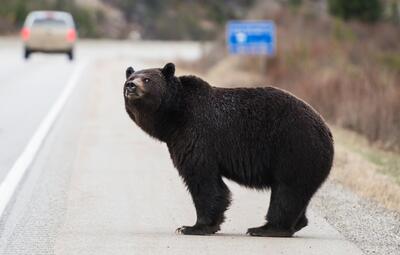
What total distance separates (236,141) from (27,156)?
5.33m

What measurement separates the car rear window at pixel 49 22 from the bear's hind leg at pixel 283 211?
109 feet

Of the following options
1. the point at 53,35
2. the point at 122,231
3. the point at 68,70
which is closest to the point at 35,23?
the point at 53,35

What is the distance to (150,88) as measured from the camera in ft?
27.5

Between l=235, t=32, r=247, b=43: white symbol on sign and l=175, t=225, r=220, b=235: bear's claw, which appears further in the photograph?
l=235, t=32, r=247, b=43: white symbol on sign

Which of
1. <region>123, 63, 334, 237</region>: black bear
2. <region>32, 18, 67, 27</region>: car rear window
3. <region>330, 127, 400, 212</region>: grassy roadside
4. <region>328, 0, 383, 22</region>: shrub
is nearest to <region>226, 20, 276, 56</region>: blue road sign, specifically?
<region>330, 127, 400, 212</region>: grassy roadside

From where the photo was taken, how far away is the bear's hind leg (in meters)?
8.30

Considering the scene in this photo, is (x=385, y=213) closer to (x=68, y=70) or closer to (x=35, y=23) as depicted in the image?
(x=68, y=70)

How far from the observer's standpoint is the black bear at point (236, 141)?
830cm

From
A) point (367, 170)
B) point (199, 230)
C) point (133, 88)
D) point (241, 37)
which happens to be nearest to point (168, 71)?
point (133, 88)

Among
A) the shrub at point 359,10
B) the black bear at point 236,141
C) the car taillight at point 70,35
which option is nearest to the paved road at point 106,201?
the black bear at point 236,141

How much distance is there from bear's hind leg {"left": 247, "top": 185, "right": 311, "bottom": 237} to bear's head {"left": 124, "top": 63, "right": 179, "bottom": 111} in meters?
1.17

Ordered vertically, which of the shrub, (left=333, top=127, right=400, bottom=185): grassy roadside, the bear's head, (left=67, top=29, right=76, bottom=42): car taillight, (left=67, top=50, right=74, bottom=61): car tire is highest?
the bear's head

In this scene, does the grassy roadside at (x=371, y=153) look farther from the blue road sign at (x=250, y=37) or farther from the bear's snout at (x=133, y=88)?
the blue road sign at (x=250, y=37)

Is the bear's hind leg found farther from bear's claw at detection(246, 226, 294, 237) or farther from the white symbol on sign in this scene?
the white symbol on sign
